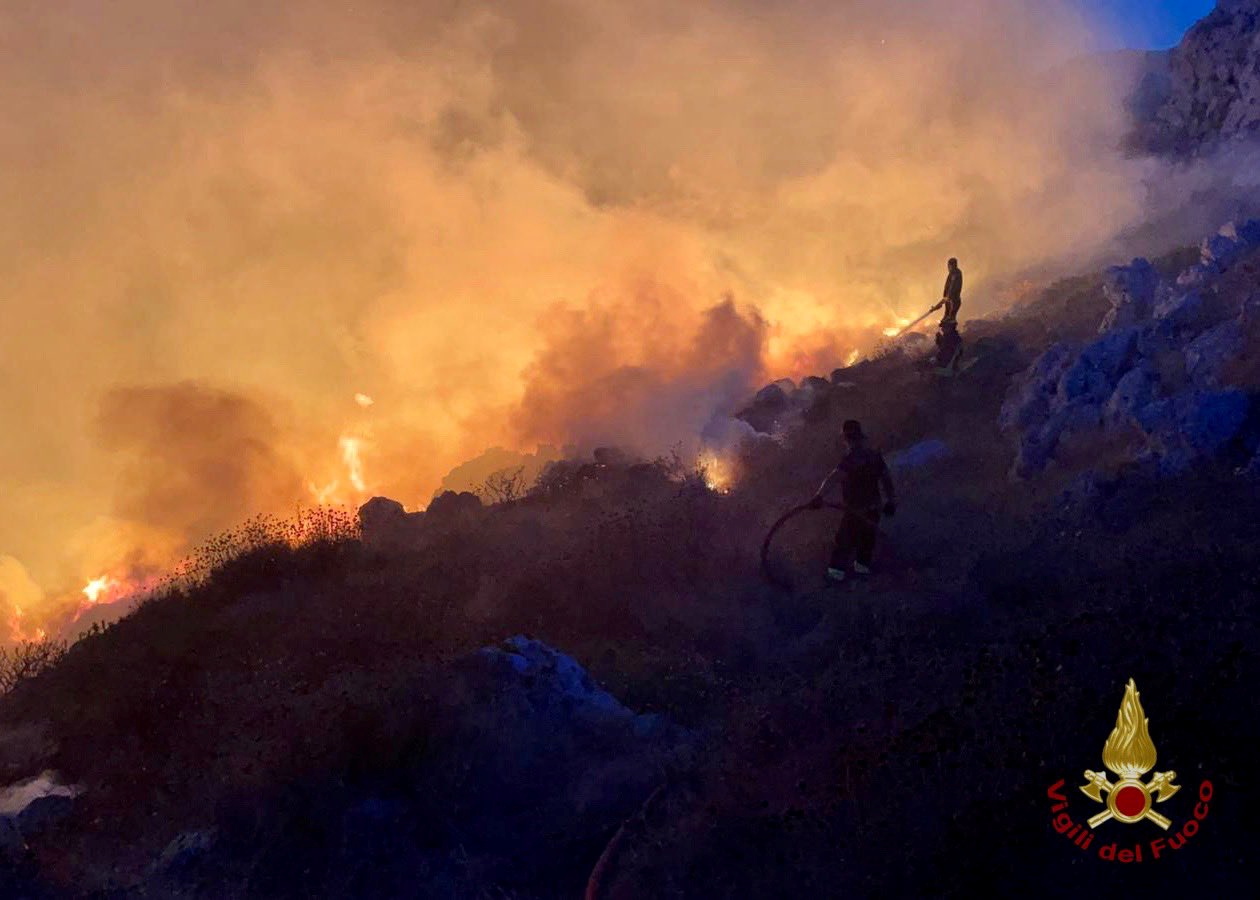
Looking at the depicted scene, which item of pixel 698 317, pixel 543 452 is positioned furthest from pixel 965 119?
pixel 543 452

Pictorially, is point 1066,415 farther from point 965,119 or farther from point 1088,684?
point 965,119

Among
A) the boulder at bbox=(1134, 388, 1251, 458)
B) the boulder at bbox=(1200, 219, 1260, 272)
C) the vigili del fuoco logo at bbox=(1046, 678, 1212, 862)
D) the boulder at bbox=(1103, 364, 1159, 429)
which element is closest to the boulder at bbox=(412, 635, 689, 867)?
the vigili del fuoco logo at bbox=(1046, 678, 1212, 862)

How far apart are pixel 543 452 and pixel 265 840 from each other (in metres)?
21.2

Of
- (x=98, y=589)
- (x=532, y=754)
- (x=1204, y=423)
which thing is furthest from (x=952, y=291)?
(x=98, y=589)

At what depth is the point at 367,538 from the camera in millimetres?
16203

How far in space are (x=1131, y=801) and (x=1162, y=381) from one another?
1264 centimetres

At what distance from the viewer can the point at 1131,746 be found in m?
4.45

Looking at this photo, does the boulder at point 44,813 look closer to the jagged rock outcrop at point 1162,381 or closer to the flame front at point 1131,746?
the flame front at point 1131,746

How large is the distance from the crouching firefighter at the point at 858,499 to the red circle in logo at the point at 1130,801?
6.78 m

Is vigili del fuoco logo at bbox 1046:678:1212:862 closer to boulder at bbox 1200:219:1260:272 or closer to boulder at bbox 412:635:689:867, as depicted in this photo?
boulder at bbox 412:635:689:867

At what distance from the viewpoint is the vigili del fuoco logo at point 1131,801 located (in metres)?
4.24

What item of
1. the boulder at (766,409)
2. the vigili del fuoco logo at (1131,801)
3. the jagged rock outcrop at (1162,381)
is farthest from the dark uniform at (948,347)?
the vigili del fuoco logo at (1131,801)

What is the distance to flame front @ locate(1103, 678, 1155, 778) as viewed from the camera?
4441 millimetres

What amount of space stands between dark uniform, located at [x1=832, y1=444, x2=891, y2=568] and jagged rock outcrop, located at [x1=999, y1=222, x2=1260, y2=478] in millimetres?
4255
